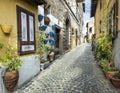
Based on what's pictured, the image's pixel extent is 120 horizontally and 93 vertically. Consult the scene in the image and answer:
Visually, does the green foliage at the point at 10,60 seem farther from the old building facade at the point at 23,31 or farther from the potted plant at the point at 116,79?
the potted plant at the point at 116,79

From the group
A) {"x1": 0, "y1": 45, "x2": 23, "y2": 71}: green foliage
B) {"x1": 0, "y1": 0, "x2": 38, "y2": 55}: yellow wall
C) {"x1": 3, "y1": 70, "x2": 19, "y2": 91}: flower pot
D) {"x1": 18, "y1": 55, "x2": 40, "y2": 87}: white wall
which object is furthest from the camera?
{"x1": 18, "y1": 55, "x2": 40, "y2": 87}: white wall

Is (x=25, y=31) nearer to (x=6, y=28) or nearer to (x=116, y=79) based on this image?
(x=6, y=28)

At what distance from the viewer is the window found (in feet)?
20.8

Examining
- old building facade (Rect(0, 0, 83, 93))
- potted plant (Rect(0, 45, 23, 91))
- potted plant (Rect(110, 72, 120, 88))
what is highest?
old building facade (Rect(0, 0, 83, 93))

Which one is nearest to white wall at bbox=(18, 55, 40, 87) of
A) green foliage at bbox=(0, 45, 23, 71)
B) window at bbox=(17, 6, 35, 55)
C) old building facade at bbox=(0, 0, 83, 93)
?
old building facade at bbox=(0, 0, 83, 93)

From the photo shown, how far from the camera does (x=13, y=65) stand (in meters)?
5.46

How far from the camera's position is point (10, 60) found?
537 centimetres

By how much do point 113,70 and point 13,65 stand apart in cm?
359

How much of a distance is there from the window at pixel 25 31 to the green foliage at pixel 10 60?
65cm

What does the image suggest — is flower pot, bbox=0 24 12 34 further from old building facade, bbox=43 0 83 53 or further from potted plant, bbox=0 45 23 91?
old building facade, bbox=43 0 83 53

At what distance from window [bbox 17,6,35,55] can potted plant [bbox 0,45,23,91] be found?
0.76m

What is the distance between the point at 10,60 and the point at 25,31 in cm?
177

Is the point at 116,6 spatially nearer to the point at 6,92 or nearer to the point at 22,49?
the point at 22,49

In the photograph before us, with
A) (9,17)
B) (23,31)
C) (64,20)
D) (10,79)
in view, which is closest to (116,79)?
(10,79)
